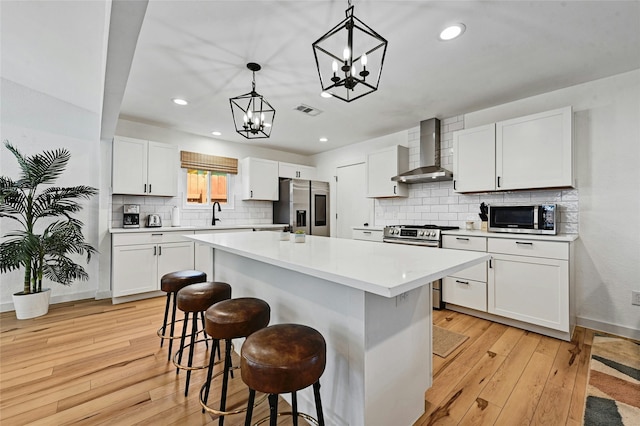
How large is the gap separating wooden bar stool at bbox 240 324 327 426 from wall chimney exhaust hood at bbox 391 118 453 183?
10.3 ft

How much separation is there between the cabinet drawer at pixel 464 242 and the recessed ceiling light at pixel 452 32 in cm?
200

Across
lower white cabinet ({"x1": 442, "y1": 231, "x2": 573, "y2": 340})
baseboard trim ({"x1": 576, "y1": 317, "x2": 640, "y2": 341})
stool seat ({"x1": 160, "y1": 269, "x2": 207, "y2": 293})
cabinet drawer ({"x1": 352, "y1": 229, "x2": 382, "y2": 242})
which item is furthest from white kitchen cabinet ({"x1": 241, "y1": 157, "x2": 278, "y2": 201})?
baseboard trim ({"x1": 576, "y1": 317, "x2": 640, "y2": 341})

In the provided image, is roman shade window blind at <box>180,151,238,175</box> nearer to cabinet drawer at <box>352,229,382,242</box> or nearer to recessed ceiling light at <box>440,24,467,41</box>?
cabinet drawer at <box>352,229,382,242</box>

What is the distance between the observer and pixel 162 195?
4035 millimetres

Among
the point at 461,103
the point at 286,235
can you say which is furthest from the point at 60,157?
the point at 461,103

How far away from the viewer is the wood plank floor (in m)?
1.58

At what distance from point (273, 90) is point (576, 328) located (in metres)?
3.99

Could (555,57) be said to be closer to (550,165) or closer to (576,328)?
(550,165)

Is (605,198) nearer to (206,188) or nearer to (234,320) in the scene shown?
(234,320)

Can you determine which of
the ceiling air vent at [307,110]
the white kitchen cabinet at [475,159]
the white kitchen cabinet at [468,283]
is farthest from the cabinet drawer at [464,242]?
the ceiling air vent at [307,110]

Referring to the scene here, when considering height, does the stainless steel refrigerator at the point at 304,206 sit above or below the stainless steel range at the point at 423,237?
above

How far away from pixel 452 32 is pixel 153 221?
4.20m

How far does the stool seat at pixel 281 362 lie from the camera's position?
1001 mm

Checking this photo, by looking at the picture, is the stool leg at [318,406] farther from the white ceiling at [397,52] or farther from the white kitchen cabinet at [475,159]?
the white kitchen cabinet at [475,159]
